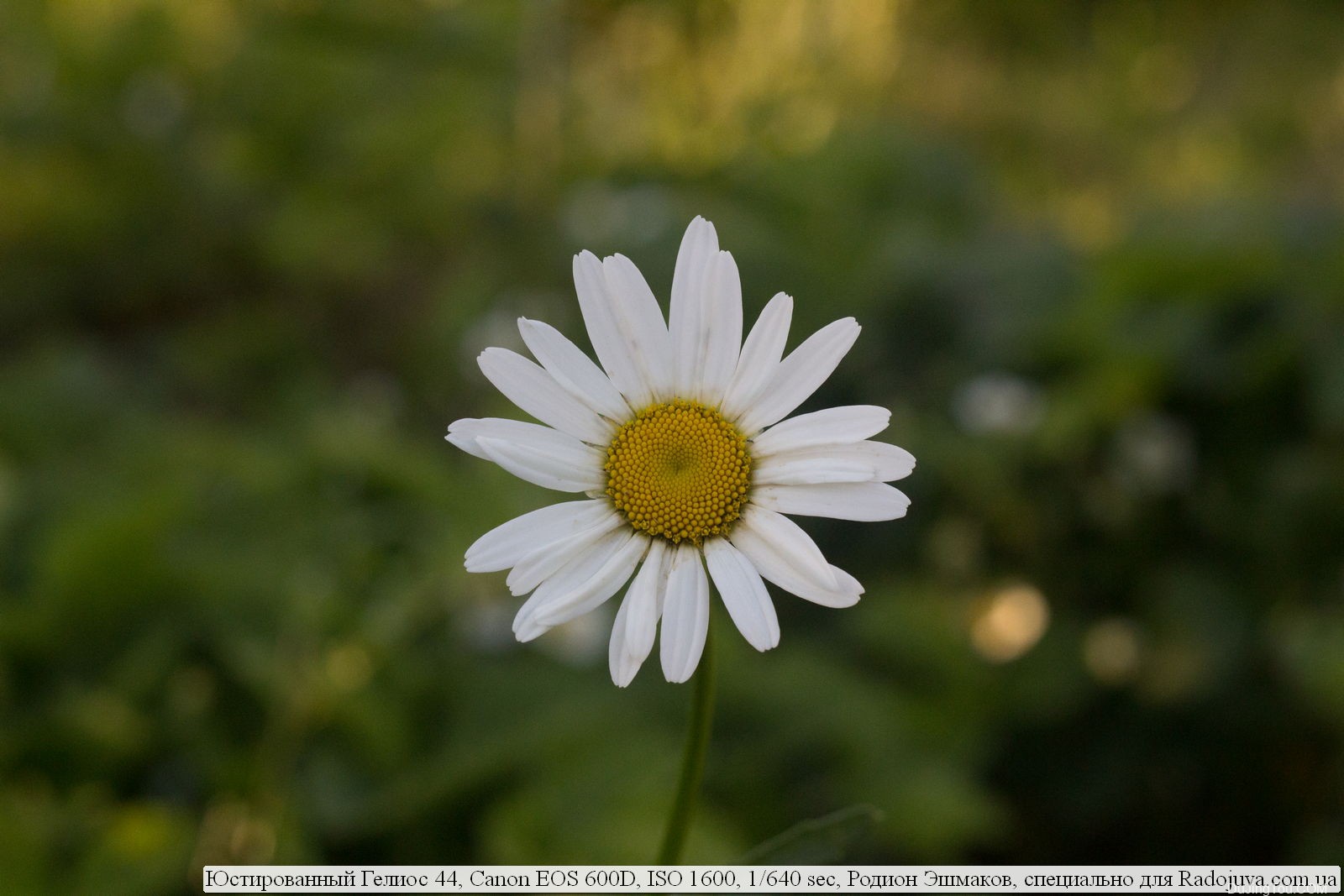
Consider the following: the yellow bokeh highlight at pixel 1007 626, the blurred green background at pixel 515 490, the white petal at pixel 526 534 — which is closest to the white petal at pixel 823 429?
the white petal at pixel 526 534

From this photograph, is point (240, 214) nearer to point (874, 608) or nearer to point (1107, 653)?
point (874, 608)

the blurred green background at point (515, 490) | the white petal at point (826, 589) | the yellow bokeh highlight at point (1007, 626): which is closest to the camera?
the white petal at point (826, 589)

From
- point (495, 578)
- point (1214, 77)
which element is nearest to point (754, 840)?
point (495, 578)

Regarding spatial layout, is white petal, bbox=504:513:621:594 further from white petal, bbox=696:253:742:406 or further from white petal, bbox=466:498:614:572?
white petal, bbox=696:253:742:406

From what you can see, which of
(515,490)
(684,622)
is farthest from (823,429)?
(515,490)

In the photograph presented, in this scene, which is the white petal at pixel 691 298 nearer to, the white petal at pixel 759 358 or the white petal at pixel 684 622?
the white petal at pixel 759 358
